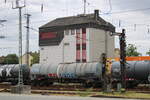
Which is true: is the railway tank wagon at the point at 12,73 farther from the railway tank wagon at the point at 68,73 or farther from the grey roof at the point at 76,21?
the grey roof at the point at 76,21

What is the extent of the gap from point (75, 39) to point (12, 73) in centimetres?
3421

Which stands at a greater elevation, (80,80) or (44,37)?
(44,37)

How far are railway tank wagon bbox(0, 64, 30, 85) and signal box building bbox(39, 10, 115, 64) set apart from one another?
28.0 metres

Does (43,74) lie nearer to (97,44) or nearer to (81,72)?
(81,72)

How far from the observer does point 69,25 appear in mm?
78875

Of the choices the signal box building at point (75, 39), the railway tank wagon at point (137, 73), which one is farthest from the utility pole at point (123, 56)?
the signal box building at point (75, 39)

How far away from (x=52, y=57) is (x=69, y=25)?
29.1ft

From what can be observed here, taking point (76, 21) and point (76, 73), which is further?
point (76, 21)

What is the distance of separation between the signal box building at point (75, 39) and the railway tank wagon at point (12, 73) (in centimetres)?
2802

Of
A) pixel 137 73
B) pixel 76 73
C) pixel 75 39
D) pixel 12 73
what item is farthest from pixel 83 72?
pixel 75 39

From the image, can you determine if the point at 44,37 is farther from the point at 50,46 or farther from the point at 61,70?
the point at 61,70

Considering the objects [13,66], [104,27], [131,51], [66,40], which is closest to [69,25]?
[66,40]

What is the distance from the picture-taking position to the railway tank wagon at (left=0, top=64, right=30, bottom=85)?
44.6 metres

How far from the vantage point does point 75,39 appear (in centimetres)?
7781
